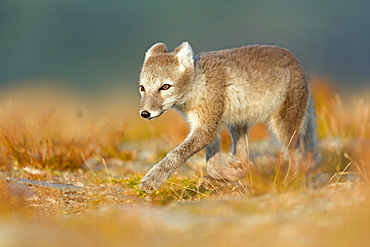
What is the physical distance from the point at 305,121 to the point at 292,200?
2.97 meters

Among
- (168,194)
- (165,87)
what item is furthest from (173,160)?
(165,87)

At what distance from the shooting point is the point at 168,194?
6258 millimetres

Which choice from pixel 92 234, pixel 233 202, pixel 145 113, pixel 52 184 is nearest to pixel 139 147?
pixel 52 184

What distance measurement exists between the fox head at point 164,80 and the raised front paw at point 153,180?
57cm

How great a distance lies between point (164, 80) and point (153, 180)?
3.74 feet

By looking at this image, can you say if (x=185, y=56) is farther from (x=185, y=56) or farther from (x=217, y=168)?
(x=217, y=168)

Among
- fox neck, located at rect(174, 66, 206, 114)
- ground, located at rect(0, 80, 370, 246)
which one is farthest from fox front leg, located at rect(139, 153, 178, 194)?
fox neck, located at rect(174, 66, 206, 114)

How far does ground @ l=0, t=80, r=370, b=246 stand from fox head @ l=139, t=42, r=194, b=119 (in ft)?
2.85

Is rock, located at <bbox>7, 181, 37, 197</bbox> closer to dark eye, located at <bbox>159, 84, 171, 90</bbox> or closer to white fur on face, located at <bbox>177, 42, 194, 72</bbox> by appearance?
dark eye, located at <bbox>159, 84, 171, 90</bbox>

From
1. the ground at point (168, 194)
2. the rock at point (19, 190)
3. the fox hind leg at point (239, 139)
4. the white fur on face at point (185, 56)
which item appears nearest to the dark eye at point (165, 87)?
the white fur on face at point (185, 56)

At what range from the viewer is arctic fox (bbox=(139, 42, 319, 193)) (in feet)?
20.8

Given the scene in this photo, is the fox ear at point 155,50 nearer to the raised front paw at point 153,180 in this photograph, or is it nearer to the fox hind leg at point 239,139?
the fox hind leg at point 239,139

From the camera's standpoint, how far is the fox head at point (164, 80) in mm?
6156

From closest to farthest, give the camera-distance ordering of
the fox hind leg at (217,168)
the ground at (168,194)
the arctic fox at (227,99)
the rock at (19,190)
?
the ground at (168,194) → the rock at (19,190) → the arctic fox at (227,99) → the fox hind leg at (217,168)
